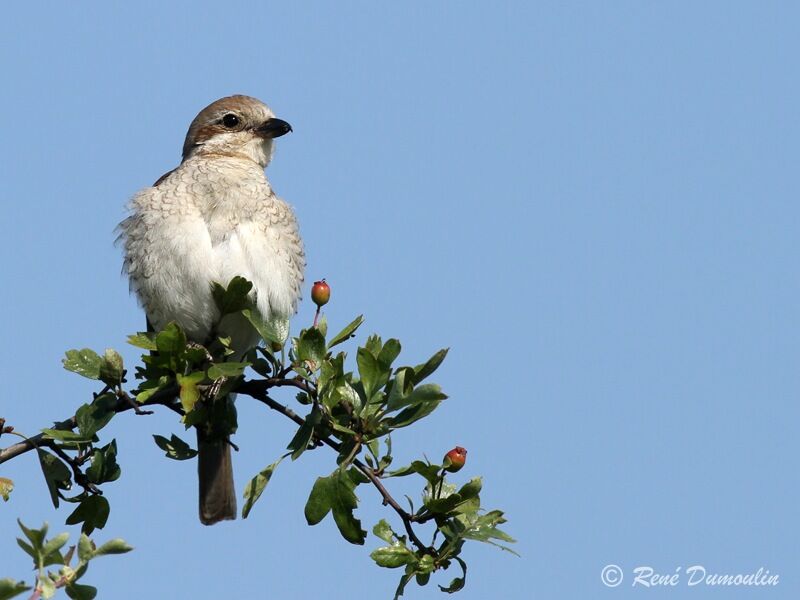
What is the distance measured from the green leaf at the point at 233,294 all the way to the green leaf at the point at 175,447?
1.85 ft

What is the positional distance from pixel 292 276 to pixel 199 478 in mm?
1125

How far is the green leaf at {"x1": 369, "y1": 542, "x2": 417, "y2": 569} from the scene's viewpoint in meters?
3.88

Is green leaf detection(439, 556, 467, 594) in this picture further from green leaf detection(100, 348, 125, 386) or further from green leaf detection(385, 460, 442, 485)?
green leaf detection(100, 348, 125, 386)

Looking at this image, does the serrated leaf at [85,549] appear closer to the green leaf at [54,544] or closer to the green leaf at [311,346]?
the green leaf at [54,544]

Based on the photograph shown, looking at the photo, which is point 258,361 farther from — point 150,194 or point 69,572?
point 150,194

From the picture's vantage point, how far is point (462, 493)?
12.9ft

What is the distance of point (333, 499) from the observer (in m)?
3.96

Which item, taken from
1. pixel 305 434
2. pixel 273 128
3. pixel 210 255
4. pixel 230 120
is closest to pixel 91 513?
pixel 305 434

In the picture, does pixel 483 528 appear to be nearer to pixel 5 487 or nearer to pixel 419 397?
pixel 419 397

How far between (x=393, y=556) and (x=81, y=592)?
1063 mm

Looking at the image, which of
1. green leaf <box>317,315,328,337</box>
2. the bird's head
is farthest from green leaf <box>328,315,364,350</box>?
the bird's head

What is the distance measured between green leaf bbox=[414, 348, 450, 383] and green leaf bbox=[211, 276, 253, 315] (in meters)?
1.06

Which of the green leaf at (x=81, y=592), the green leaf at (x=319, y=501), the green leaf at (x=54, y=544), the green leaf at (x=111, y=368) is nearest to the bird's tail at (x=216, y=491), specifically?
the green leaf at (x=111, y=368)

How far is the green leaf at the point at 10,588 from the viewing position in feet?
9.20
